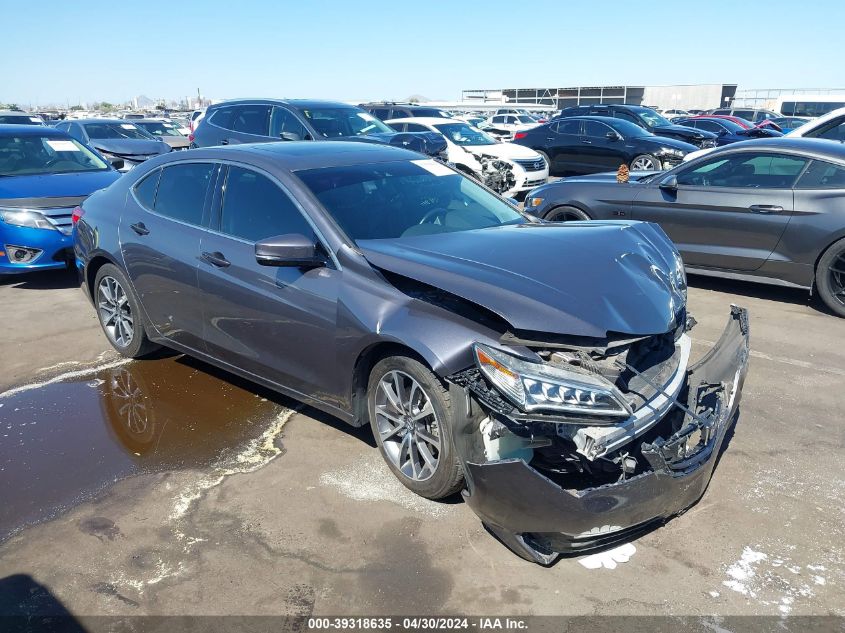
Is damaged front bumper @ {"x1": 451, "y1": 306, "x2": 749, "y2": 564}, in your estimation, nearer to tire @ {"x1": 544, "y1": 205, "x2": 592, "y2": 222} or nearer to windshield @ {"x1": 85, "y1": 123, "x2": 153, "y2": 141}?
tire @ {"x1": 544, "y1": 205, "x2": 592, "y2": 222}

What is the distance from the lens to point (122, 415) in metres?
4.52

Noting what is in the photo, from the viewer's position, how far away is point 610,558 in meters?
3.01

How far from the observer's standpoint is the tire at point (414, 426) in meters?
3.15

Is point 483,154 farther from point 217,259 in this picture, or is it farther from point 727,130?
point 727,130

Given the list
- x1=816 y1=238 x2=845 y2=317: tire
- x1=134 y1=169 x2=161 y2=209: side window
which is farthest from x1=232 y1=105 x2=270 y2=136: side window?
x1=816 y1=238 x2=845 y2=317: tire

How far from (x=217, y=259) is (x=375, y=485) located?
1.69 metres

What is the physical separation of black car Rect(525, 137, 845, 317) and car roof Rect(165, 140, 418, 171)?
343 cm

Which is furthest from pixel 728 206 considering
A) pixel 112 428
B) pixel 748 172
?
pixel 112 428

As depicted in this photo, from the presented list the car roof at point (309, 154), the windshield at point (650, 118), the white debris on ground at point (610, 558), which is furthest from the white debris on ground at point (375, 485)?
the windshield at point (650, 118)

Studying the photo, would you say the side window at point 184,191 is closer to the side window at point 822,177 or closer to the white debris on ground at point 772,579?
the white debris on ground at point 772,579

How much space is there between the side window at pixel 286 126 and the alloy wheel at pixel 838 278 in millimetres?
7293

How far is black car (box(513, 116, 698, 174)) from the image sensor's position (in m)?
15.2

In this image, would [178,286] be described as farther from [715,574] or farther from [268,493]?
[715,574]

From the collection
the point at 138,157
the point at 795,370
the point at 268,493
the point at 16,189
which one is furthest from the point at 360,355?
the point at 138,157
